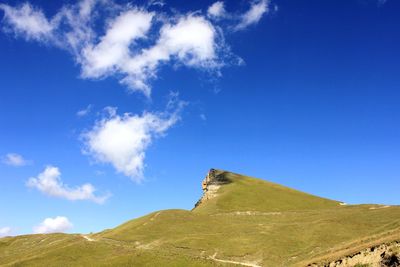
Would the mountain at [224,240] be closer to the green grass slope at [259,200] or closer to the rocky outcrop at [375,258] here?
the rocky outcrop at [375,258]

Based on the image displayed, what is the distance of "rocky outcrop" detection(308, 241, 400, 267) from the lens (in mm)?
39750

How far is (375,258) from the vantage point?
43656mm

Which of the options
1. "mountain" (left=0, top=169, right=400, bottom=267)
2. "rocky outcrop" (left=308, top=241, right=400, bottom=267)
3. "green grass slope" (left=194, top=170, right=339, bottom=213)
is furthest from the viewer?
"green grass slope" (left=194, top=170, right=339, bottom=213)

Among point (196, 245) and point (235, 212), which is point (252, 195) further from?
point (196, 245)

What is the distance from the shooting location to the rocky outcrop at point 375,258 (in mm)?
39750

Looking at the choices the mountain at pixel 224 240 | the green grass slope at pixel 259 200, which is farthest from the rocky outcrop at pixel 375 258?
the green grass slope at pixel 259 200

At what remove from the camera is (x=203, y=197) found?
191 metres

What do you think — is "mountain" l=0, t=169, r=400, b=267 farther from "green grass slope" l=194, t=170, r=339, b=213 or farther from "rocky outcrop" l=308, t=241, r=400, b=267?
"green grass slope" l=194, t=170, r=339, b=213

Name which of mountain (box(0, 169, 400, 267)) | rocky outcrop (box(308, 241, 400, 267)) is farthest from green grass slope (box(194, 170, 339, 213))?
rocky outcrop (box(308, 241, 400, 267))

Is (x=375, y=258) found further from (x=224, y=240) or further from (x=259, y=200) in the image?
(x=259, y=200)

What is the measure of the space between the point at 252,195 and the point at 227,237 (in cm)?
6863

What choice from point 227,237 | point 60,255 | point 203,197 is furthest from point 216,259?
point 203,197

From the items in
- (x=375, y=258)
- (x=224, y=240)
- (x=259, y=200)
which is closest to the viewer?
(x=375, y=258)

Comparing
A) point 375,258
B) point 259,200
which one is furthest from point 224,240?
point 259,200
